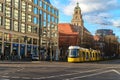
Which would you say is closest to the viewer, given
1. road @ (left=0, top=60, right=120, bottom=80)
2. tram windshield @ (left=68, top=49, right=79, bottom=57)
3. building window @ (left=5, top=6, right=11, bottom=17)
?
road @ (left=0, top=60, right=120, bottom=80)

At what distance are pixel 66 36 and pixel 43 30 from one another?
115 ft

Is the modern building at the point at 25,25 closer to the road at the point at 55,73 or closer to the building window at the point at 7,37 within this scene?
the building window at the point at 7,37

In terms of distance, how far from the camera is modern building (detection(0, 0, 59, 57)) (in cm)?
8750

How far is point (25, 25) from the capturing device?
99.8 m

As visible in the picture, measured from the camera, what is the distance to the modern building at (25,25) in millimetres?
Answer: 87500

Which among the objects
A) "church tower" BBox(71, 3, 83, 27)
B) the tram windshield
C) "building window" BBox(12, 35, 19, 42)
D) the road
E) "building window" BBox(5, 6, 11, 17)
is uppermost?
"church tower" BBox(71, 3, 83, 27)

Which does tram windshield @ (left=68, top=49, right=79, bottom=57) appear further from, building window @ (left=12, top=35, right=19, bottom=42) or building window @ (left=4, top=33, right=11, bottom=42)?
building window @ (left=12, top=35, right=19, bottom=42)

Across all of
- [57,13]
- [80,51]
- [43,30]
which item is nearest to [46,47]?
[43,30]

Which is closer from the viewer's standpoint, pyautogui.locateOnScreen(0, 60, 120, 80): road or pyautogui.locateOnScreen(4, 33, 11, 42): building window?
pyautogui.locateOnScreen(0, 60, 120, 80): road

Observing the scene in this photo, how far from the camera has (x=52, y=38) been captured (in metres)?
121

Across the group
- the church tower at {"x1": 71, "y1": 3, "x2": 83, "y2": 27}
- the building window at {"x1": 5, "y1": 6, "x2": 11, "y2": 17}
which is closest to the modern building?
the building window at {"x1": 5, "y1": 6, "x2": 11, "y2": 17}

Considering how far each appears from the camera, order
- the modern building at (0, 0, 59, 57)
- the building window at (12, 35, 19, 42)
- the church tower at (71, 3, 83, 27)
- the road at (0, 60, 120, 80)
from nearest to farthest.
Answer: the road at (0, 60, 120, 80) < the modern building at (0, 0, 59, 57) < the building window at (12, 35, 19, 42) < the church tower at (71, 3, 83, 27)

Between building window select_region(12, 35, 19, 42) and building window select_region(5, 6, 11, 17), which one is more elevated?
building window select_region(5, 6, 11, 17)

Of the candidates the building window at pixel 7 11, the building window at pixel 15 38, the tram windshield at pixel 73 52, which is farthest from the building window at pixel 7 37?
the tram windshield at pixel 73 52
